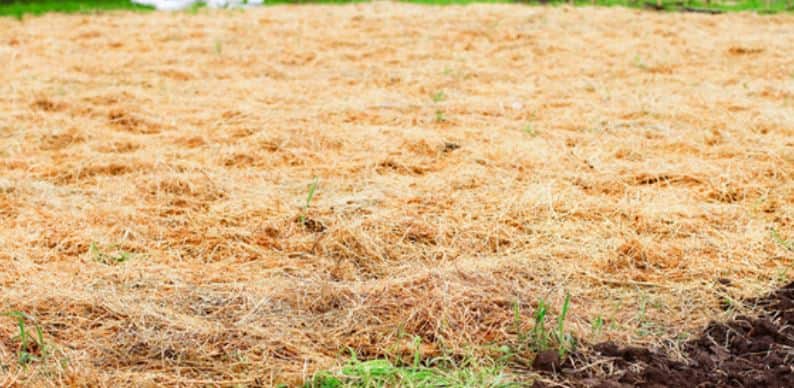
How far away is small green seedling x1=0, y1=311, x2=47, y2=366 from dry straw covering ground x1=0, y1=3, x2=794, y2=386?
1.3 inches

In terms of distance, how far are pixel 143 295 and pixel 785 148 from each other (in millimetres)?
3147

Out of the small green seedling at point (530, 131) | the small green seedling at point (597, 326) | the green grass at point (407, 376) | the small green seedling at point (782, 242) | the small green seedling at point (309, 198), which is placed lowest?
the green grass at point (407, 376)

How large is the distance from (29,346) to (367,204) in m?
1.44

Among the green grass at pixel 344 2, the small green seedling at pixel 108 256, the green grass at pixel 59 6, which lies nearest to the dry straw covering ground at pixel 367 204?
the small green seedling at pixel 108 256

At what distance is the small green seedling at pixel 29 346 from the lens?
1.99 metres

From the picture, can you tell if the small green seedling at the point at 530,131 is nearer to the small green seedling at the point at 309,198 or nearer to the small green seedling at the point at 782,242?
the small green seedling at the point at 309,198

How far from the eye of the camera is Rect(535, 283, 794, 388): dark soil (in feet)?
6.27

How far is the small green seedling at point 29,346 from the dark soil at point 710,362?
1.36m

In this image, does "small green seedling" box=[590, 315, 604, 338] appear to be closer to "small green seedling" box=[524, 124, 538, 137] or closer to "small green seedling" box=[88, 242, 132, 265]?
"small green seedling" box=[88, 242, 132, 265]

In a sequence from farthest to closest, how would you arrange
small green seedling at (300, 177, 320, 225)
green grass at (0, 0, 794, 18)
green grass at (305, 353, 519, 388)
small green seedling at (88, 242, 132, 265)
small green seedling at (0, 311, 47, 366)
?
green grass at (0, 0, 794, 18) → small green seedling at (300, 177, 320, 225) → small green seedling at (88, 242, 132, 265) → small green seedling at (0, 311, 47, 366) → green grass at (305, 353, 519, 388)

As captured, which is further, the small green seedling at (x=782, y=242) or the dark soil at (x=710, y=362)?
the small green seedling at (x=782, y=242)

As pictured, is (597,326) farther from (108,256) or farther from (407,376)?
(108,256)

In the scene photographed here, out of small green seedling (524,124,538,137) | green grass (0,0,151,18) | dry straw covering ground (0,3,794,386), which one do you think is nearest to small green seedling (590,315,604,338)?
dry straw covering ground (0,3,794,386)

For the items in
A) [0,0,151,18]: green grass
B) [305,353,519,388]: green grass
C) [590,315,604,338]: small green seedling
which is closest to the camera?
[305,353,519,388]: green grass
